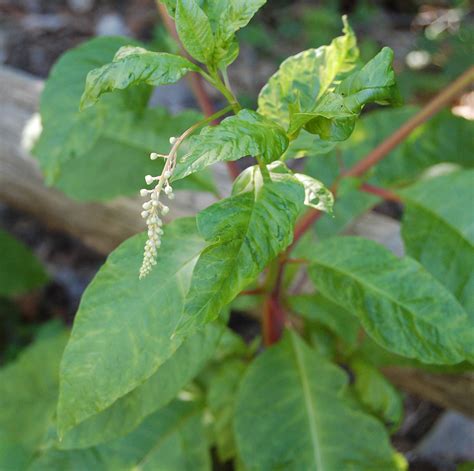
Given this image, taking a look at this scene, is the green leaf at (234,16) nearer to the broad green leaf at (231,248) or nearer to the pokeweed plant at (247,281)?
the pokeweed plant at (247,281)

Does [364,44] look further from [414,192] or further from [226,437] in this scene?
[226,437]

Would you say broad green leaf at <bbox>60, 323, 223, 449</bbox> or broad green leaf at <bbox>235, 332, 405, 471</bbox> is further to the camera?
broad green leaf at <bbox>235, 332, 405, 471</bbox>

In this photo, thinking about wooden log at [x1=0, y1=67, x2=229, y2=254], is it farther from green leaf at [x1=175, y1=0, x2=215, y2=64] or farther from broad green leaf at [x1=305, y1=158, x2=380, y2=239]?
green leaf at [x1=175, y1=0, x2=215, y2=64]

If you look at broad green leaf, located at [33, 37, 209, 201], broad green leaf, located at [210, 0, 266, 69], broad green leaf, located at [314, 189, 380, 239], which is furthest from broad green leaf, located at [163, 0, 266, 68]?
broad green leaf, located at [314, 189, 380, 239]

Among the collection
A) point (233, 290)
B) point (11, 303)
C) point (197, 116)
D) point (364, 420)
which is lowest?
point (11, 303)

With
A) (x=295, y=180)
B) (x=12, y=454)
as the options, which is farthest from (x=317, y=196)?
(x=12, y=454)

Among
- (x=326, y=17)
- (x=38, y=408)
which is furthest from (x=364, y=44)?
(x=38, y=408)
